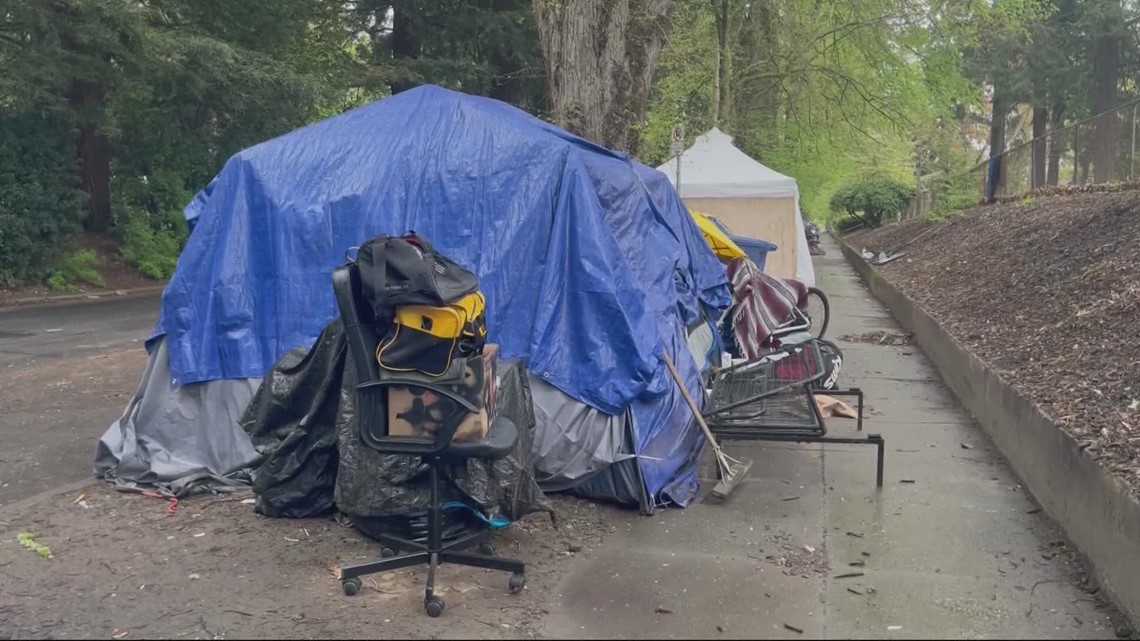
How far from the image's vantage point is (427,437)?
4.39 m

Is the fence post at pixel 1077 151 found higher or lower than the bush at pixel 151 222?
higher

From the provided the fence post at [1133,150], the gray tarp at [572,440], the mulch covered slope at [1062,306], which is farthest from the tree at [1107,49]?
the gray tarp at [572,440]

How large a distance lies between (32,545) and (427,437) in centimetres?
230

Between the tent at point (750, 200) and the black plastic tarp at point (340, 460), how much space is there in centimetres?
1087

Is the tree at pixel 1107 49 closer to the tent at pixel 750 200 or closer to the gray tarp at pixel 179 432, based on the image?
the tent at pixel 750 200

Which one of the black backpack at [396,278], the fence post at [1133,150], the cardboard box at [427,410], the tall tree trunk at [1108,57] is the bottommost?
the cardboard box at [427,410]

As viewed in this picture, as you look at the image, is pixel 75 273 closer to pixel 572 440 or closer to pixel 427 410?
pixel 572 440

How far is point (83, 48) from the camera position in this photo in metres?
18.2

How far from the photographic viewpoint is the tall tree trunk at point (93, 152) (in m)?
19.5

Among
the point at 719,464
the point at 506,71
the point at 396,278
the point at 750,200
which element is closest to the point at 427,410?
the point at 396,278

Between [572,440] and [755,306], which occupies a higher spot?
[755,306]

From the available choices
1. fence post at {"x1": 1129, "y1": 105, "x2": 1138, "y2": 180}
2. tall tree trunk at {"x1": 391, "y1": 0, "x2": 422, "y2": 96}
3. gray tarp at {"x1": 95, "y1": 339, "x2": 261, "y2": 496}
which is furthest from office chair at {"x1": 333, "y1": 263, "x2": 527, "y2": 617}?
tall tree trunk at {"x1": 391, "y1": 0, "x2": 422, "y2": 96}

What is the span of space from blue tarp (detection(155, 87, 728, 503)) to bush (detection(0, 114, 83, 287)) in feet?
45.8

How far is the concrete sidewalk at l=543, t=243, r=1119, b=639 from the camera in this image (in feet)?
13.9
